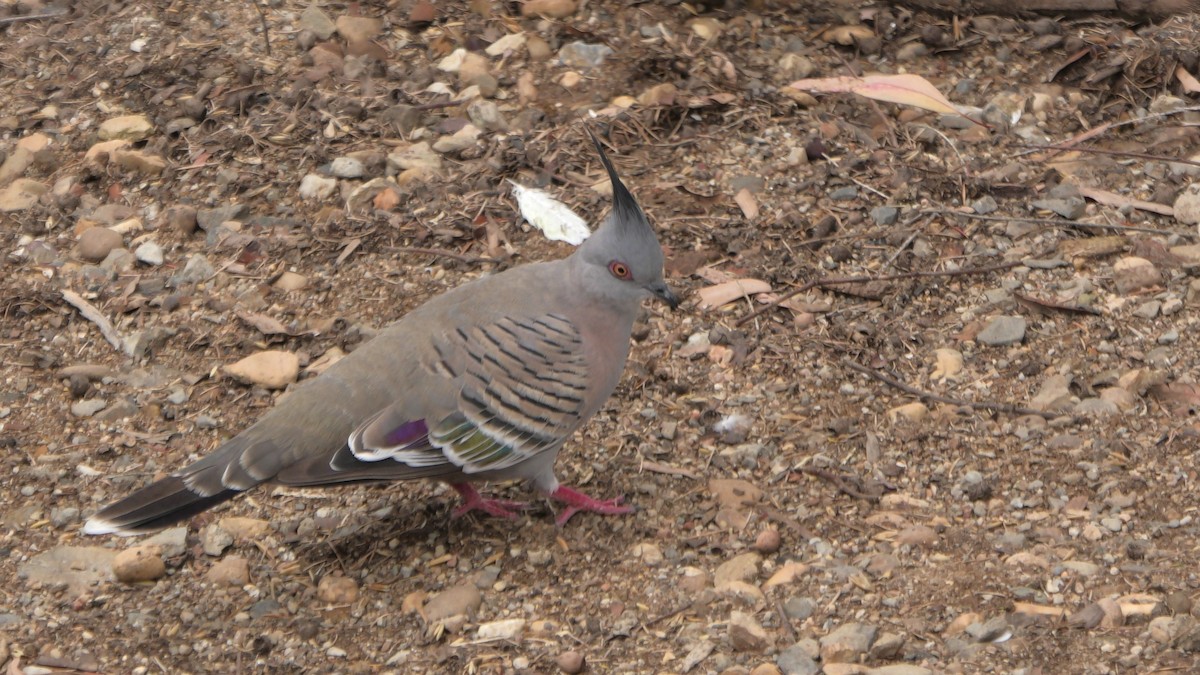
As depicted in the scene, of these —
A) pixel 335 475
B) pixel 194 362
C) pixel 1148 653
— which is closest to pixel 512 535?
pixel 335 475

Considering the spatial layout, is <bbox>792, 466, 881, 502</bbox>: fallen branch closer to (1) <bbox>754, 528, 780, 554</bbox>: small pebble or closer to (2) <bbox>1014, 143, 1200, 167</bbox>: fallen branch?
(1) <bbox>754, 528, 780, 554</bbox>: small pebble

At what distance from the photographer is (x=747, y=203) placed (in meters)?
5.87

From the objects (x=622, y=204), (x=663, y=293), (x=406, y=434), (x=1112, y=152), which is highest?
(x=622, y=204)

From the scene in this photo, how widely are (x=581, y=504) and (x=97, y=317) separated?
2.21 metres

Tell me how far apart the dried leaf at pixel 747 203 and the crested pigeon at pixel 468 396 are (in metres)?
1.26

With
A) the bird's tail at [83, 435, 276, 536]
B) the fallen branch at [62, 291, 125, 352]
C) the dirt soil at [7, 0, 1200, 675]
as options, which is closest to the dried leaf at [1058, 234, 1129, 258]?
the dirt soil at [7, 0, 1200, 675]

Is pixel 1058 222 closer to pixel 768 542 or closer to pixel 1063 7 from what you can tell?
pixel 1063 7

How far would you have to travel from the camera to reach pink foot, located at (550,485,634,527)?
4621mm

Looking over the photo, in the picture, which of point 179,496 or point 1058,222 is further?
point 1058,222

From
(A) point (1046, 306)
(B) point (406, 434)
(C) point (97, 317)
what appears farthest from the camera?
(C) point (97, 317)

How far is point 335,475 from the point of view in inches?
165

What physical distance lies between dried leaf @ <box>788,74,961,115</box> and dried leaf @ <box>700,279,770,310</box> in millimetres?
1314

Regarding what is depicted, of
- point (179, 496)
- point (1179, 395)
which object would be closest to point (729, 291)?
Result: point (1179, 395)

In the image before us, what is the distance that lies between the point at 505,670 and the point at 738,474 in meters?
1.18
